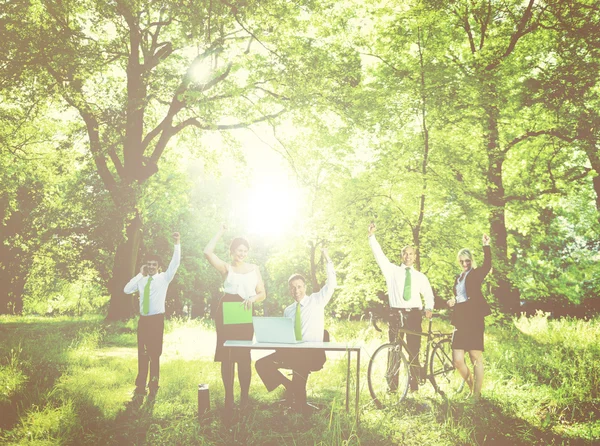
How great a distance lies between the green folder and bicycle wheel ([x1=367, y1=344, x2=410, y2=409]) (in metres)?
1.89

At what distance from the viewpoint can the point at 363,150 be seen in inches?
504

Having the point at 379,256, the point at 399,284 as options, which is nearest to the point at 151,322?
the point at 379,256

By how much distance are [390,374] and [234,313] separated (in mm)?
2444

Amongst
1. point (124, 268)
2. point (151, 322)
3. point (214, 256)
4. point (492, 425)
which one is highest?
point (214, 256)

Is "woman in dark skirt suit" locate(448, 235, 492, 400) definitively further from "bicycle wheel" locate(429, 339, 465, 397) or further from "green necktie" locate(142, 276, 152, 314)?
"green necktie" locate(142, 276, 152, 314)

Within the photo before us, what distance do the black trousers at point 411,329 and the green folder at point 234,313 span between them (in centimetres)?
237

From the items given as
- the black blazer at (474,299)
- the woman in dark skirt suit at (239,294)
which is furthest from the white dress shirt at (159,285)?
the black blazer at (474,299)

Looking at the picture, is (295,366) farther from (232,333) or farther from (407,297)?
(407,297)

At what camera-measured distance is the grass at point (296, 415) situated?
483 centimetres

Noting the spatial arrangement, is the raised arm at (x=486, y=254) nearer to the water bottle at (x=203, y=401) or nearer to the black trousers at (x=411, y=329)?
the black trousers at (x=411, y=329)

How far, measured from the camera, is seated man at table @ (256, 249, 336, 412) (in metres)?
5.73

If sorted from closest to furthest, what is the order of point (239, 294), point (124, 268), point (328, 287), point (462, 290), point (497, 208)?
point (328, 287) → point (239, 294) → point (462, 290) → point (497, 208) → point (124, 268)

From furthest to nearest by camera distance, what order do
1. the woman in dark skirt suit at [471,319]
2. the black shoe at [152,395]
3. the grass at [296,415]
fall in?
the woman in dark skirt suit at [471,319] < the black shoe at [152,395] < the grass at [296,415]

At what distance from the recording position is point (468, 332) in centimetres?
641
